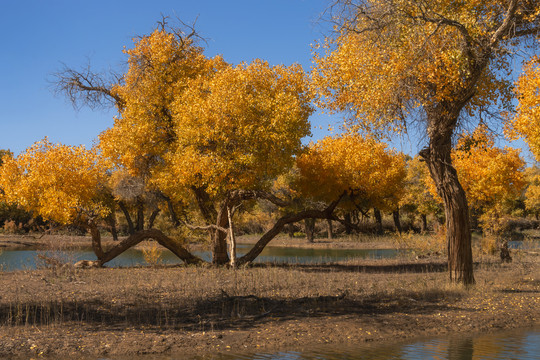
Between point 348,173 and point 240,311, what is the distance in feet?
56.2

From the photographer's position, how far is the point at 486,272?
20.0 meters

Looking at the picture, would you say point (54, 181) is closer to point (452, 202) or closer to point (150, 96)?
point (150, 96)

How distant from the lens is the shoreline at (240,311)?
32.3ft

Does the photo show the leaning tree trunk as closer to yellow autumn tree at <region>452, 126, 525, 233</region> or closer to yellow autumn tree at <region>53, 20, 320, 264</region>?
yellow autumn tree at <region>53, 20, 320, 264</region>

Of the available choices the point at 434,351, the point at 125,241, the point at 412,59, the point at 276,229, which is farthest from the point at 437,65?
the point at 125,241

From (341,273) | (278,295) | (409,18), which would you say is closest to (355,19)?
(409,18)

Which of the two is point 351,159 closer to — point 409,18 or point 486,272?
point 486,272

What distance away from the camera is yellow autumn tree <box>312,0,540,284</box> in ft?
45.5

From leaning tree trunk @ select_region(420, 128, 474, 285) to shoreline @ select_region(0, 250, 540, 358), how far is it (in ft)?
2.64

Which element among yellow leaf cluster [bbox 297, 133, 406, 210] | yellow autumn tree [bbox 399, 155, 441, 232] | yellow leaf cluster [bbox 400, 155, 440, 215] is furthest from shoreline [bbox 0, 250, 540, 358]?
yellow leaf cluster [bbox 400, 155, 440, 215]

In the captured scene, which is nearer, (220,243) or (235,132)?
(235,132)

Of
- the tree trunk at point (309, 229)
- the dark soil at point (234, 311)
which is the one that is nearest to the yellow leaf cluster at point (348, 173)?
the dark soil at point (234, 311)

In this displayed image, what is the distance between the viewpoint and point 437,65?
14422 millimetres

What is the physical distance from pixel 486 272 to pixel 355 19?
39.3 feet
